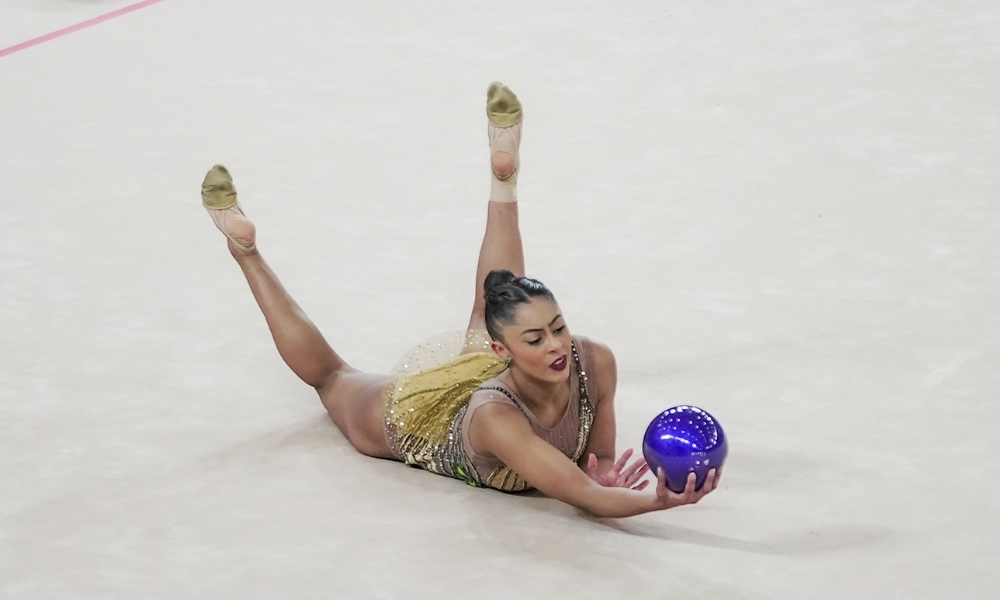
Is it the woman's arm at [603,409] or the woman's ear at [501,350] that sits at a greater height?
the woman's ear at [501,350]

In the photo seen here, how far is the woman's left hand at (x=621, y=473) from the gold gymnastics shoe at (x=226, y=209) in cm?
115

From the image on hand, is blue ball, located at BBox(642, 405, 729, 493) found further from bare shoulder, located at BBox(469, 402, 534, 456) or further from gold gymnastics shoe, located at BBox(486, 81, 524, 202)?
gold gymnastics shoe, located at BBox(486, 81, 524, 202)

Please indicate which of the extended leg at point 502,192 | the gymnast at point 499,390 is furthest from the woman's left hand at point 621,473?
the extended leg at point 502,192

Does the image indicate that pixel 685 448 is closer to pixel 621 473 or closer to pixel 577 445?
pixel 621 473

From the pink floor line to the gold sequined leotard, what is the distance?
4.25 metres

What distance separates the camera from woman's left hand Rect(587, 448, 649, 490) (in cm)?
290

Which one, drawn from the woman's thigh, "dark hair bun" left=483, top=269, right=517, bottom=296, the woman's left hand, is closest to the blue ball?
the woman's left hand

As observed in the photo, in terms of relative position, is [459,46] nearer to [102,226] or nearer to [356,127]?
[356,127]

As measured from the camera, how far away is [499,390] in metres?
2.93

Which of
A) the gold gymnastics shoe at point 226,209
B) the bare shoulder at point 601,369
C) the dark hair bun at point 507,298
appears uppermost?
the gold gymnastics shoe at point 226,209

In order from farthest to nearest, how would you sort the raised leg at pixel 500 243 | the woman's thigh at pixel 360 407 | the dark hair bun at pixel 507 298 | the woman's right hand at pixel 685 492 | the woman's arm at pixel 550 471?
the raised leg at pixel 500 243 → the woman's thigh at pixel 360 407 → the dark hair bun at pixel 507 298 → the woman's arm at pixel 550 471 → the woman's right hand at pixel 685 492

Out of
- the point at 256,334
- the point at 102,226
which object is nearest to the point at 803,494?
the point at 256,334

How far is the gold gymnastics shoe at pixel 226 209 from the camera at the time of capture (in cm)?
347

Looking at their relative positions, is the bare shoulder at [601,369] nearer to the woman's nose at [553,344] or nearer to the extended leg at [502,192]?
the woman's nose at [553,344]
